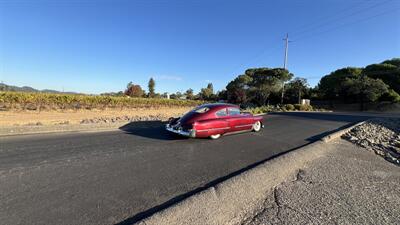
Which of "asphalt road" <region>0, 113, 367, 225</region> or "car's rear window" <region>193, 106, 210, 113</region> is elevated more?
"car's rear window" <region>193, 106, 210, 113</region>

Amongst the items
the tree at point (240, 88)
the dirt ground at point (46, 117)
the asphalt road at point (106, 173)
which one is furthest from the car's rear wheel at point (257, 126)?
the tree at point (240, 88)

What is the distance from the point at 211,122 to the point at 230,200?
4838 millimetres

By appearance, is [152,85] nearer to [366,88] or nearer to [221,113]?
[366,88]

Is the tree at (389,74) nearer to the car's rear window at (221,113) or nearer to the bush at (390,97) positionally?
the bush at (390,97)

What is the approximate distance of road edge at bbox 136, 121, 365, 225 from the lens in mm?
2637

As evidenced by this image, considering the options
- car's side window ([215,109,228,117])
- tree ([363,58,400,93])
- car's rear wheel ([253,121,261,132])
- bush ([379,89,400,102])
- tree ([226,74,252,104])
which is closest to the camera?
car's side window ([215,109,228,117])

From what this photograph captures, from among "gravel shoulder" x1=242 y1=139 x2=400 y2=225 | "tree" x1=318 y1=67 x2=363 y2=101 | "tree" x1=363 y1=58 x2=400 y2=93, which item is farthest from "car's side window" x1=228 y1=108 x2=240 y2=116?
"tree" x1=363 y1=58 x2=400 y2=93

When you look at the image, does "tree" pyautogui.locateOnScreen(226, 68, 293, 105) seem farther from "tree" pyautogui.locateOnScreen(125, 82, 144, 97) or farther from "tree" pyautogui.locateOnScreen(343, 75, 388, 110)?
"tree" pyautogui.locateOnScreen(125, 82, 144, 97)

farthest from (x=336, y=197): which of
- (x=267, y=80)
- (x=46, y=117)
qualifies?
(x=267, y=80)

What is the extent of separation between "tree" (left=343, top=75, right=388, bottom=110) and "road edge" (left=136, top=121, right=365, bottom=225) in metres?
53.2

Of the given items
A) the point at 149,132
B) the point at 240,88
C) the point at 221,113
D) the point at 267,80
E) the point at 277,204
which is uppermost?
the point at 267,80

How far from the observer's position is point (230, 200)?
3.16 m

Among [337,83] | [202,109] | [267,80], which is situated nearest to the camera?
[202,109]

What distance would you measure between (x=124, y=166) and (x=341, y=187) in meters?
4.11
